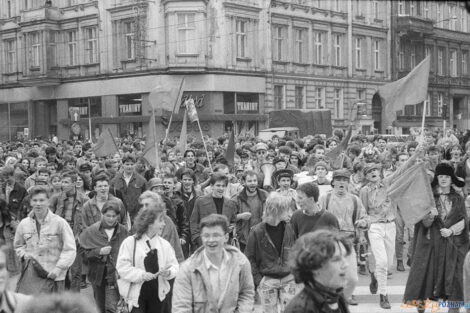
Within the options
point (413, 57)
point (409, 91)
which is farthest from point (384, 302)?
point (413, 57)

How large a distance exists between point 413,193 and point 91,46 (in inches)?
1398

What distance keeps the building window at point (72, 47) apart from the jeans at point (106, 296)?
120 ft

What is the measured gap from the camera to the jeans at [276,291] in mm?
7082

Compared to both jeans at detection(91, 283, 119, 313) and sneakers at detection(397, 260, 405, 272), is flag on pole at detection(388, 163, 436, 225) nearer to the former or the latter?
sneakers at detection(397, 260, 405, 272)

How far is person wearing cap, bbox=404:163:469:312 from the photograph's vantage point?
793cm

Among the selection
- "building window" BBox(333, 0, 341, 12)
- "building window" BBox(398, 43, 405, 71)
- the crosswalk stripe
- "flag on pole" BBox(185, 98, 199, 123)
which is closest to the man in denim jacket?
the crosswalk stripe

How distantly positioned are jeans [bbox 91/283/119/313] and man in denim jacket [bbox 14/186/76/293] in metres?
0.50

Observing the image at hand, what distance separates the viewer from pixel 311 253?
12.9 ft

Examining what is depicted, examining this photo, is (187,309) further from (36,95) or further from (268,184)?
(36,95)

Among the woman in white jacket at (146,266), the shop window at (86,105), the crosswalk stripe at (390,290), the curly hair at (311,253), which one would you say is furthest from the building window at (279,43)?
the curly hair at (311,253)

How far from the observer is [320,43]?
45094 mm

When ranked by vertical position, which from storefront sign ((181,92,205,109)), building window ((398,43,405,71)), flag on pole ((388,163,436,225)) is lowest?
flag on pole ((388,163,436,225))

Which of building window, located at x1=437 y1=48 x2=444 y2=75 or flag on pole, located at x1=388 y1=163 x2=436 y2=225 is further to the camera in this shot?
building window, located at x1=437 y1=48 x2=444 y2=75

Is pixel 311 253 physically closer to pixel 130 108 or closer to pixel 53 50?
pixel 130 108
